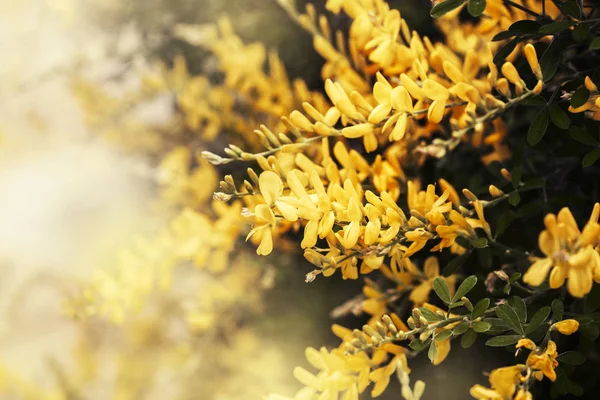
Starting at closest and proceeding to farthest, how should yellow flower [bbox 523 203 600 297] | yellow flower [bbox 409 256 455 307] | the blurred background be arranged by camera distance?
yellow flower [bbox 523 203 600 297]
yellow flower [bbox 409 256 455 307]
the blurred background

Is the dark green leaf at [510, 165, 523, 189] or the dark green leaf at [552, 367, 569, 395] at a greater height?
the dark green leaf at [510, 165, 523, 189]

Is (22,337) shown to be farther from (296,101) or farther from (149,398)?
(296,101)

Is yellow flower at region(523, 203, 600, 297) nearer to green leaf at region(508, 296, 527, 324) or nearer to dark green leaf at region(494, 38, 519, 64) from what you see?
green leaf at region(508, 296, 527, 324)

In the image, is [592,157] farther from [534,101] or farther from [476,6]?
[476,6]

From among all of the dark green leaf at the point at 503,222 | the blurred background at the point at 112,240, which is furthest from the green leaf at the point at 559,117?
the blurred background at the point at 112,240

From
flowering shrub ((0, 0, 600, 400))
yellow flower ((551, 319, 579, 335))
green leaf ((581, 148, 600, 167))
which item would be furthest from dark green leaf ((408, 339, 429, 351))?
green leaf ((581, 148, 600, 167))

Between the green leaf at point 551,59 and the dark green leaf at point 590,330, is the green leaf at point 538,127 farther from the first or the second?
the dark green leaf at point 590,330

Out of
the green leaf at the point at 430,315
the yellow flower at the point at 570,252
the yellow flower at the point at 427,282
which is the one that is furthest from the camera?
the yellow flower at the point at 427,282
